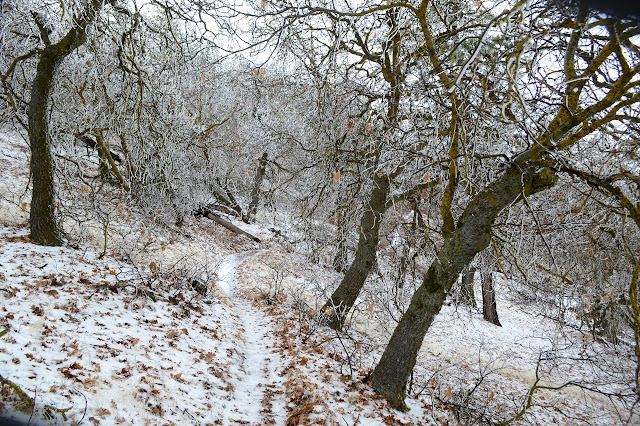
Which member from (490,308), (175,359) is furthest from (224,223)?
(175,359)

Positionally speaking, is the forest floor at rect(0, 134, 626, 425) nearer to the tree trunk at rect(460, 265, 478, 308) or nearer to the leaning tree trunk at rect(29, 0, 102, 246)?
the leaning tree trunk at rect(29, 0, 102, 246)

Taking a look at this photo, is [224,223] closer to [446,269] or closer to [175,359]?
[175,359]

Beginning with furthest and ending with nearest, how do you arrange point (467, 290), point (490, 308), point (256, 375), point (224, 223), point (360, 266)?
A: point (224, 223) → point (490, 308) → point (467, 290) → point (360, 266) → point (256, 375)

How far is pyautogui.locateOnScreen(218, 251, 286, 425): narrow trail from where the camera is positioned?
13.6 ft

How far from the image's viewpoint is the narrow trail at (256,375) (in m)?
4.14

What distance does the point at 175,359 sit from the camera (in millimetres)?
4754

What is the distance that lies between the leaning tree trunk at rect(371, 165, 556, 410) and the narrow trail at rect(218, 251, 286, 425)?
1427mm

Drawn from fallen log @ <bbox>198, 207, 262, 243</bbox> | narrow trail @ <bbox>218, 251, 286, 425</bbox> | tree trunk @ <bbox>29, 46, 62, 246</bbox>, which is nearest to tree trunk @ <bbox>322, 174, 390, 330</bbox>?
narrow trail @ <bbox>218, 251, 286, 425</bbox>

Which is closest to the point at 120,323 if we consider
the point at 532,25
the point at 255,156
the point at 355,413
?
the point at 355,413

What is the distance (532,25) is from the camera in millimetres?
3084

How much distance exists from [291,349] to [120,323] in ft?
8.72

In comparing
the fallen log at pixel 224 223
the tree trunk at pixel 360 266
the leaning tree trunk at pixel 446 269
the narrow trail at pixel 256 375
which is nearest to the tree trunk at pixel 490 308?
the tree trunk at pixel 360 266

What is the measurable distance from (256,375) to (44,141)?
5738 mm

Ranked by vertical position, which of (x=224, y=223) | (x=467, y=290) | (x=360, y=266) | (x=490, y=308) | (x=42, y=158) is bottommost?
(x=224, y=223)
